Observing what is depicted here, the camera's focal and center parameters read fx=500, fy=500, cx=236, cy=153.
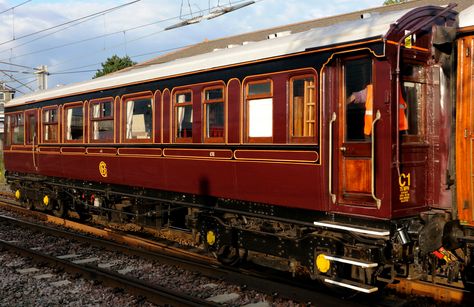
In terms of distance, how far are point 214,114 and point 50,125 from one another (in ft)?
23.0

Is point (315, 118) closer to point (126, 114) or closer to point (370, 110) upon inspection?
point (370, 110)

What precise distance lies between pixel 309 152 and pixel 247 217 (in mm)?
1758

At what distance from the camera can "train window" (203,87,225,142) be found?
8008 mm

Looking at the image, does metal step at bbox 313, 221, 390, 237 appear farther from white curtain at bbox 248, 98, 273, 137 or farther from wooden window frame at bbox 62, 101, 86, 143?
wooden window frame at bbox 62, 101, 86, 143

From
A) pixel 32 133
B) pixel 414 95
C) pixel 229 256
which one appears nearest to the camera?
pixel 414 95

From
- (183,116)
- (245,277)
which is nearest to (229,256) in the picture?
(245,277)

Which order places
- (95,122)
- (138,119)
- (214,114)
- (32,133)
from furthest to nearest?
(32,133), (95,122), (138,119), (214,114)

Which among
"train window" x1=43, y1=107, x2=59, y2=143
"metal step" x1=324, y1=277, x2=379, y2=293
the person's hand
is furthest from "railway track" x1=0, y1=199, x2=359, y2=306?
"train window" x1=43, y1=107, x2=59, y2=143

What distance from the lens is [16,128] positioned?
51.4ft

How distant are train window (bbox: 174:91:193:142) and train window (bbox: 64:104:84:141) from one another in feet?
12.9

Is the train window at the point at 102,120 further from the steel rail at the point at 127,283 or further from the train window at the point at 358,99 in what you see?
the train window at the point at 358,99

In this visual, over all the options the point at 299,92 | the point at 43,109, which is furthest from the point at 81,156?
the point at 299,92

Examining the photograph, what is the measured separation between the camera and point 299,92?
22.4ft

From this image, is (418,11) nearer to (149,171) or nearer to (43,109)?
(149,171)
